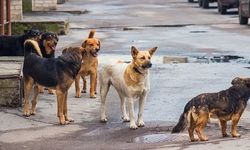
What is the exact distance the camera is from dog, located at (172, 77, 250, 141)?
24.8ft

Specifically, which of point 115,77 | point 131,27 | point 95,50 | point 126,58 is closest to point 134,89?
point 115,77

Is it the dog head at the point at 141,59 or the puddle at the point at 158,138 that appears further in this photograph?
the dog head at the point at 141,59

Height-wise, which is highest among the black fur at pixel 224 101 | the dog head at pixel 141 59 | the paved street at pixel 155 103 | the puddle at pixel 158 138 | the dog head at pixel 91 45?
the dog head at pixel 141 59

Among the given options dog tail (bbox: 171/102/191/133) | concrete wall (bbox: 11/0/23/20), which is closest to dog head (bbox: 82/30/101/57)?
dog tail (bbox: 171/102/191/133)

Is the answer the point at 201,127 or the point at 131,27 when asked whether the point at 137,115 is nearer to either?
the point at 201,127

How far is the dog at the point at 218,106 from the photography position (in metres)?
7.56

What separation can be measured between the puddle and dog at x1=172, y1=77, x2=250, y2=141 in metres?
0.34

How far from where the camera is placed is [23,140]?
27.3ft

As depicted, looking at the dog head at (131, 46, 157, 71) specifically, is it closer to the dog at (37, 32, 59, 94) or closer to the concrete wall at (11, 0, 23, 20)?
the dog at (37, 32, 59, 94)

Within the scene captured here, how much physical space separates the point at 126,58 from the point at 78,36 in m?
7.10

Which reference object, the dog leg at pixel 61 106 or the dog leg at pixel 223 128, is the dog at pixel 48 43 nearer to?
the dog leg at pixel 61 106

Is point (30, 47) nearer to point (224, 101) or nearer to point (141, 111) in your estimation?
point (141, 111)

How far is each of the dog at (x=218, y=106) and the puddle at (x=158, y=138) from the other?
1.12 ft

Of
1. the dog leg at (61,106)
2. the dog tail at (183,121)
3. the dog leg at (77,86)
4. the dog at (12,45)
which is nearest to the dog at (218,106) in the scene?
the dog tail at (183,121)
